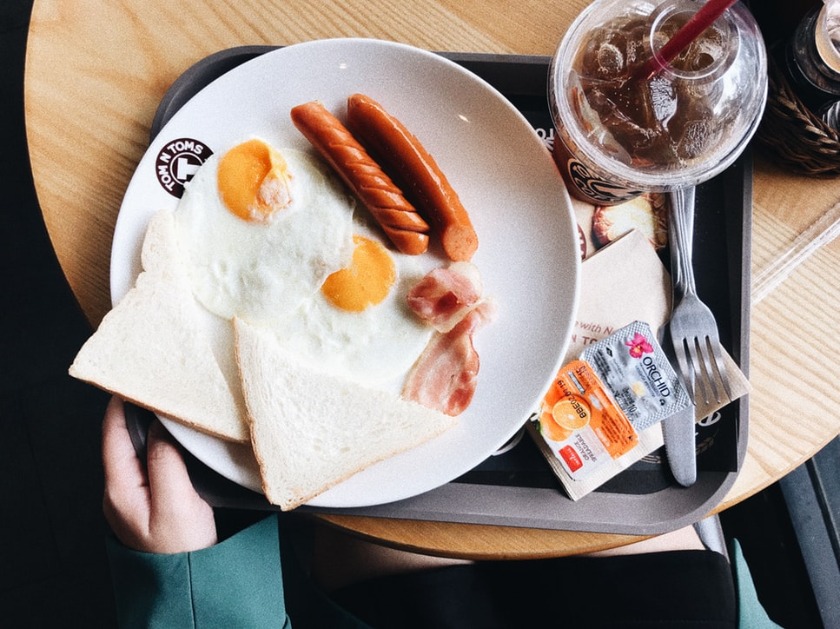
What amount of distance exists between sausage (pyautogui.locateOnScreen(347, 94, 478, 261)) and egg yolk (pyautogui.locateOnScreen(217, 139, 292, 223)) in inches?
7.5

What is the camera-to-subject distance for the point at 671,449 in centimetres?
141

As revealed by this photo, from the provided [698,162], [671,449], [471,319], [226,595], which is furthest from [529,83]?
[226,595]

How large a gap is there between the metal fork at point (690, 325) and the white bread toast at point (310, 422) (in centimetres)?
52

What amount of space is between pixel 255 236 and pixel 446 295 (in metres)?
0.42

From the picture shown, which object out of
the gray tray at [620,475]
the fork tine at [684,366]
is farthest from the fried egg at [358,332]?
the fork tine at [684,366]

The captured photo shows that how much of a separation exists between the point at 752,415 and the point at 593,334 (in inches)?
14.8

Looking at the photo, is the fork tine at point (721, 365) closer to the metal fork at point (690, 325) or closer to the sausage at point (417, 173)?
the metal fork at point (690, 325)

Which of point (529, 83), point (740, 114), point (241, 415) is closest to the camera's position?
point (740, 114)

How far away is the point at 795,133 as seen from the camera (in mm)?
1293

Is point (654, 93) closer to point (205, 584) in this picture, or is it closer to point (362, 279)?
point (362, 279)

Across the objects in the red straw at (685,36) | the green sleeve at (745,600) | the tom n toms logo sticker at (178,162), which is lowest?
the green sleeve at (745,600)

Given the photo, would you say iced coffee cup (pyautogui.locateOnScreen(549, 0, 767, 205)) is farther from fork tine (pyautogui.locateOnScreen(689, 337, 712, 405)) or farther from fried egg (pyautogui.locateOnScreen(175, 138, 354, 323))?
fried egg (pyautogui.locateOnScreen(175, 138, 354, 323))

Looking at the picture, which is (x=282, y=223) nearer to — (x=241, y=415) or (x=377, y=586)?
(x=241, y=415)

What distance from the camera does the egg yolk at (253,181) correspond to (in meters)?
1.38
